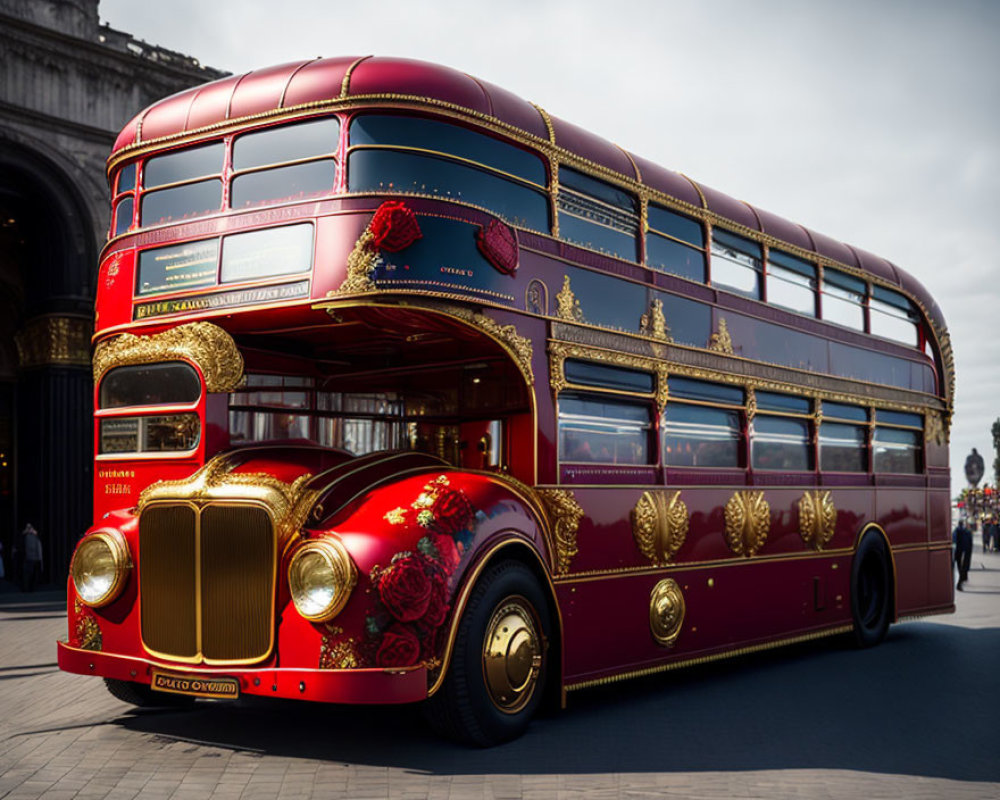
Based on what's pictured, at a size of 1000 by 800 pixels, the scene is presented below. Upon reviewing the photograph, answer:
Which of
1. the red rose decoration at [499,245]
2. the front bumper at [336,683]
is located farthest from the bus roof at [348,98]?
the front bumper at [336,683]

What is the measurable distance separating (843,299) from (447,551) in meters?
7.88

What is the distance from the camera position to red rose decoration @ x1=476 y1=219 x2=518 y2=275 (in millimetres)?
7531

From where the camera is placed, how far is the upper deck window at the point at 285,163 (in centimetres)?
732

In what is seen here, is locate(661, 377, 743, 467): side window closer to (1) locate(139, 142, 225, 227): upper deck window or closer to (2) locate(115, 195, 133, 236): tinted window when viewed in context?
(1) locate(139, 142, 225, 227): upper deck window

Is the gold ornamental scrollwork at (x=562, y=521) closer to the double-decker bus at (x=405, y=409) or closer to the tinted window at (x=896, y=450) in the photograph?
the double-decker bus at (x=405, y=409)

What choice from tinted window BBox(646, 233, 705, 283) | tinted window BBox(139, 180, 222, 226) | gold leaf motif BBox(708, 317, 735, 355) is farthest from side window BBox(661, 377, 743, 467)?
tinted window BBox(139, 180, 222, 226)

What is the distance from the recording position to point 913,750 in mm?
7336

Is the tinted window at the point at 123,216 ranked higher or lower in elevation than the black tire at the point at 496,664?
higher

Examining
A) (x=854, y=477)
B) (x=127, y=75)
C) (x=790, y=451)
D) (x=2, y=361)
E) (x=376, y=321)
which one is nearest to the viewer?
(x=376, y=321)

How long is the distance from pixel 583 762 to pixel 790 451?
579 centimetres

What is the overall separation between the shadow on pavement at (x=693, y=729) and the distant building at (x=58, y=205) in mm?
14811

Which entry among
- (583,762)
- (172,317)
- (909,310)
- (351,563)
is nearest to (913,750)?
(583,762)

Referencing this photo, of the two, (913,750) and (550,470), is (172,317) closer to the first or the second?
(550,470)

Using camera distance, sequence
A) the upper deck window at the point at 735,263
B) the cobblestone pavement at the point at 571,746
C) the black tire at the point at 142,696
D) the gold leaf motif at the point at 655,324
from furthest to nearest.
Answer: the upper deck window at the point at 735,263, the gold leaf motif at the point at 655,324, the black tire at the point at 142,696, the cobblestone pavement at the point at 571,746
